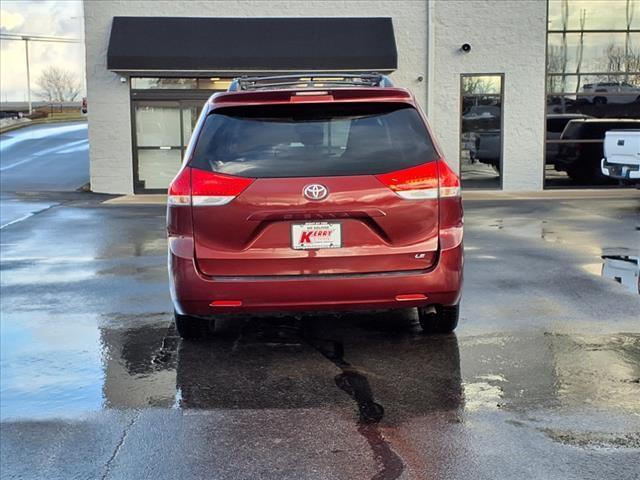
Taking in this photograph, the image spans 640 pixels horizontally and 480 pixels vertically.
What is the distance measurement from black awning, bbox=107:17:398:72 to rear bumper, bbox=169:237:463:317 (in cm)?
1350

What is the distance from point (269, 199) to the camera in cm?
486

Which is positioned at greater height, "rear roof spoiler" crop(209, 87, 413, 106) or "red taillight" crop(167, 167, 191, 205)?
"rear roof spoiler" crop(209, 87, 413, 106)

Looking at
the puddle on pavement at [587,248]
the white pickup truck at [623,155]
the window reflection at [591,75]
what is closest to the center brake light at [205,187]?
the puddle on pavement at [587,248]

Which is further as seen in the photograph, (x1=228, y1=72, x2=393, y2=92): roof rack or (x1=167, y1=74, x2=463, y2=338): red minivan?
(x1=228, y1=72, x2=393, y2=92): roof rack

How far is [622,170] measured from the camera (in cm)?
1323

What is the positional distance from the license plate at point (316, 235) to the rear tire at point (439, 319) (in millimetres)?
1097

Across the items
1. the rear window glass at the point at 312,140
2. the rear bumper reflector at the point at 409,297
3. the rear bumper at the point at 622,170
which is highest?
the rear window glass at the point at 312,140

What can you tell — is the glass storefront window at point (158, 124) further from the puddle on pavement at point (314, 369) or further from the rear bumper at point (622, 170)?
the puddle on pavement at point (314, 369)

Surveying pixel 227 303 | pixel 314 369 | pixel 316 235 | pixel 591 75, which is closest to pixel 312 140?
pixel 316 235

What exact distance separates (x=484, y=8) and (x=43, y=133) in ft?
86.7

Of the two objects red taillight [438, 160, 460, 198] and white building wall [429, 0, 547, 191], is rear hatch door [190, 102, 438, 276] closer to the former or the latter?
red taillight [438, 160, 460, 198]

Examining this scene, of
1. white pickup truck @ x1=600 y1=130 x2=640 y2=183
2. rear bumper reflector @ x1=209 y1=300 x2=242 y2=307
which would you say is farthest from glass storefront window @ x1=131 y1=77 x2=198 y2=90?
rear bumper reflector @ x1=209 y1=300 x2=242 y2=307

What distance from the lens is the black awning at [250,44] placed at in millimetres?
17922

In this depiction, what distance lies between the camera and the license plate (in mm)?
4891
